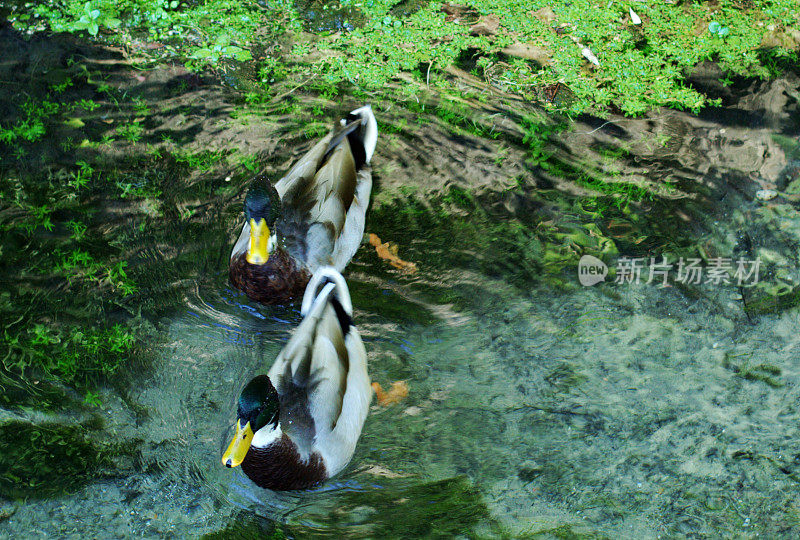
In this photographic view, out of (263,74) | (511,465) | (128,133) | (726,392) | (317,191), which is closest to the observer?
(511,465)

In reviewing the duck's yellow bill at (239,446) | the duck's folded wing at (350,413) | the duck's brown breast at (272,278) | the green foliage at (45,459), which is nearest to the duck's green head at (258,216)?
the duck's brown breast at (272,278)

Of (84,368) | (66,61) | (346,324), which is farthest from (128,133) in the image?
(346,324)

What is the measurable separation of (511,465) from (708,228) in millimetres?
2336

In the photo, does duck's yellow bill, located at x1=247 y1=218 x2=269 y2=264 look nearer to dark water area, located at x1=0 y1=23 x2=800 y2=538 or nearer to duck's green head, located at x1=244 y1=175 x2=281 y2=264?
duck's green head, located at x1=244 y1=175 x2=281 y2=264

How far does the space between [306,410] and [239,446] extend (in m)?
0.43

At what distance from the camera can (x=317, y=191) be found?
467 centimetres

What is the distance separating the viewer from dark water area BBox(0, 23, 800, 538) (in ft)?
11.7

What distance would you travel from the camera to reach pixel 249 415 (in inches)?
130

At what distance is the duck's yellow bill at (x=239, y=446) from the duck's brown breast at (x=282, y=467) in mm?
145

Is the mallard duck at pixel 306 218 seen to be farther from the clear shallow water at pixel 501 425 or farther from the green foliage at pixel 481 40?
the green foliage at pixel 481 40

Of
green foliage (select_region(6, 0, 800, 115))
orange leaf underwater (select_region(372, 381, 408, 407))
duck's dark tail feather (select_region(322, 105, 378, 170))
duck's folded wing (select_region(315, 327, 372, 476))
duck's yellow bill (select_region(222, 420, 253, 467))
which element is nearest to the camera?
duck's yellow bill (select_region(222, 420, 253, 467))

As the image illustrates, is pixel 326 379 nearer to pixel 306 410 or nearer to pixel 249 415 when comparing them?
pixel 306 410

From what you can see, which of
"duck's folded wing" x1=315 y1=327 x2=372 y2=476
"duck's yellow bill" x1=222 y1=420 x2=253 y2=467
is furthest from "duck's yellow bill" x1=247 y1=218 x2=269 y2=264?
"duck's yellow bill" x1=222 y1=420 x2=253 y2=467

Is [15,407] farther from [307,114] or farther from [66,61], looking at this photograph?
[66,61]
